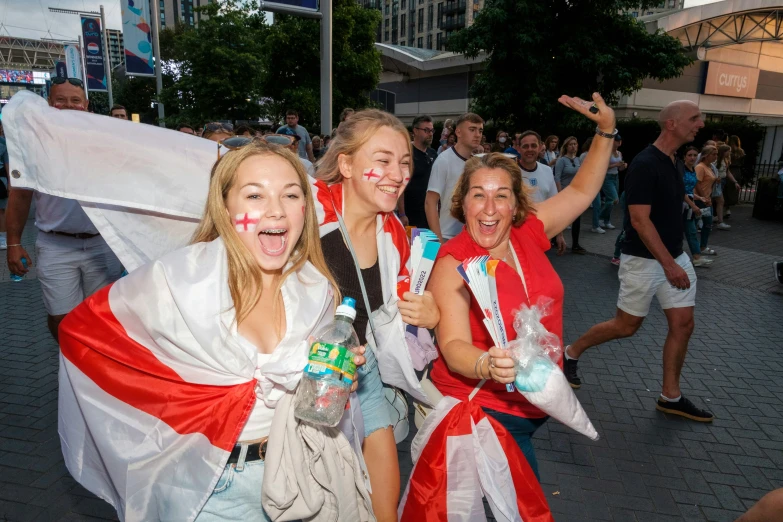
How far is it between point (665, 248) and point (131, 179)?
357 cm

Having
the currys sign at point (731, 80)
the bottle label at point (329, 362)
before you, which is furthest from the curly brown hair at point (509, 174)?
the currys sign at point (731, 80)

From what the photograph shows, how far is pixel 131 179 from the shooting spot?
2.22 m

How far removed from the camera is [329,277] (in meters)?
2.20

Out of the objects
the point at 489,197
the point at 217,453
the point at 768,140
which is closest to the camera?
the point at 217,453

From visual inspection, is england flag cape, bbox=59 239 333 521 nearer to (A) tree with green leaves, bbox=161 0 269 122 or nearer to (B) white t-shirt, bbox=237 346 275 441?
(B) white t-shirt, bbox=237 346 275 441

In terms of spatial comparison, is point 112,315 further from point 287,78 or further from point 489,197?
point 287,78

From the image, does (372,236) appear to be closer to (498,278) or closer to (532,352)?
(498,278)

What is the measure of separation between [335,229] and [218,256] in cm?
80

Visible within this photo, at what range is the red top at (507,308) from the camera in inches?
89.3

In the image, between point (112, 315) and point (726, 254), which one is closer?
point (112, 315)

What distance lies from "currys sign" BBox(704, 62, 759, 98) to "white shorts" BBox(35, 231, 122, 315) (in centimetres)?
3891

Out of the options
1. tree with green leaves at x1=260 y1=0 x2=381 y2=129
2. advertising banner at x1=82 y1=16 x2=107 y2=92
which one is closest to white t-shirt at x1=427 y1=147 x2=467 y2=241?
tree with green leaves at x1=260 y1=0 x2=381 y2=129

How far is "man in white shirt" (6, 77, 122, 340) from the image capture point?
3809 millimetres

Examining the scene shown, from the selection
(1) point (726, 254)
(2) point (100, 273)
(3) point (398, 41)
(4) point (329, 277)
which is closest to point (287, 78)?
(1) point (726, 254)
